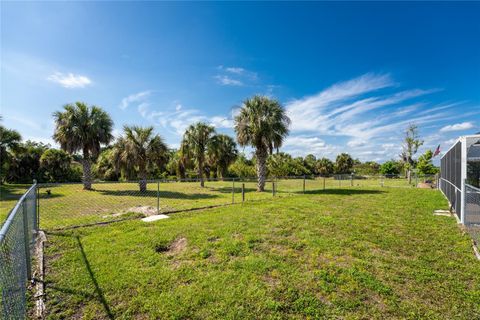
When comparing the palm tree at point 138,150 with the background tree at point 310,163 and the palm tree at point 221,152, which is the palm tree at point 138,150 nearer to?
the palm tree at point 221,152

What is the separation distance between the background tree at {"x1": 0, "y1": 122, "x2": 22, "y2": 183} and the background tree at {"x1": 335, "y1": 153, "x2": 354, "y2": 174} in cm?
5032

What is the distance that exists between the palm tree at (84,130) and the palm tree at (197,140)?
6.15 metres

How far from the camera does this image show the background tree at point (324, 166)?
49.3 m

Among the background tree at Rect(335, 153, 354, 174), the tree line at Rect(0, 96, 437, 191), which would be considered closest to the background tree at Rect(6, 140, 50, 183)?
the tree line at Rect(0, 96, 437, 191)

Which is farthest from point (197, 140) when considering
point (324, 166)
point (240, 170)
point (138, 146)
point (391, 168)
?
point (391, 168)

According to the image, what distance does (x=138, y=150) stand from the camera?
55.3 feet

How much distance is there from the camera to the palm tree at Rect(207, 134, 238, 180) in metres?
21.9

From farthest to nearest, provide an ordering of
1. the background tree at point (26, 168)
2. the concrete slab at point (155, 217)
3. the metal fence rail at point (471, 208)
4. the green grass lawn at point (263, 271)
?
the background tree at point (26, 168) → the concrete slab at point (155, 217) → the metal fence rail at point (471, 208) → the green grass lawn at point (263, 271)

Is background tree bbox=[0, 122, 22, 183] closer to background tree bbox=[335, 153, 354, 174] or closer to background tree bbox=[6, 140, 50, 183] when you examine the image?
background tree bbox=[6, 140, 50, 183]

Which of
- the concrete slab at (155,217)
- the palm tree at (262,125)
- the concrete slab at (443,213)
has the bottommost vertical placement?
the concrete slab at (155,217)

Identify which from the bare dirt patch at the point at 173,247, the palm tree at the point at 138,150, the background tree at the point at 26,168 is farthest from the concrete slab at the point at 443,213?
the background tree at the point at 26,168

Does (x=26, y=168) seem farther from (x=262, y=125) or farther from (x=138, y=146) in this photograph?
(x=262, y=125)

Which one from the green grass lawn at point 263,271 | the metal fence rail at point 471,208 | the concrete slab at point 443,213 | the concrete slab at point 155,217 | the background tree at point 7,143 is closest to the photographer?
the green grass lawn at point 263,271

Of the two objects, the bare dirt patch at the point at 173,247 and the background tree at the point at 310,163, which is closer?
the bare dirt patch at the point at 173,247
